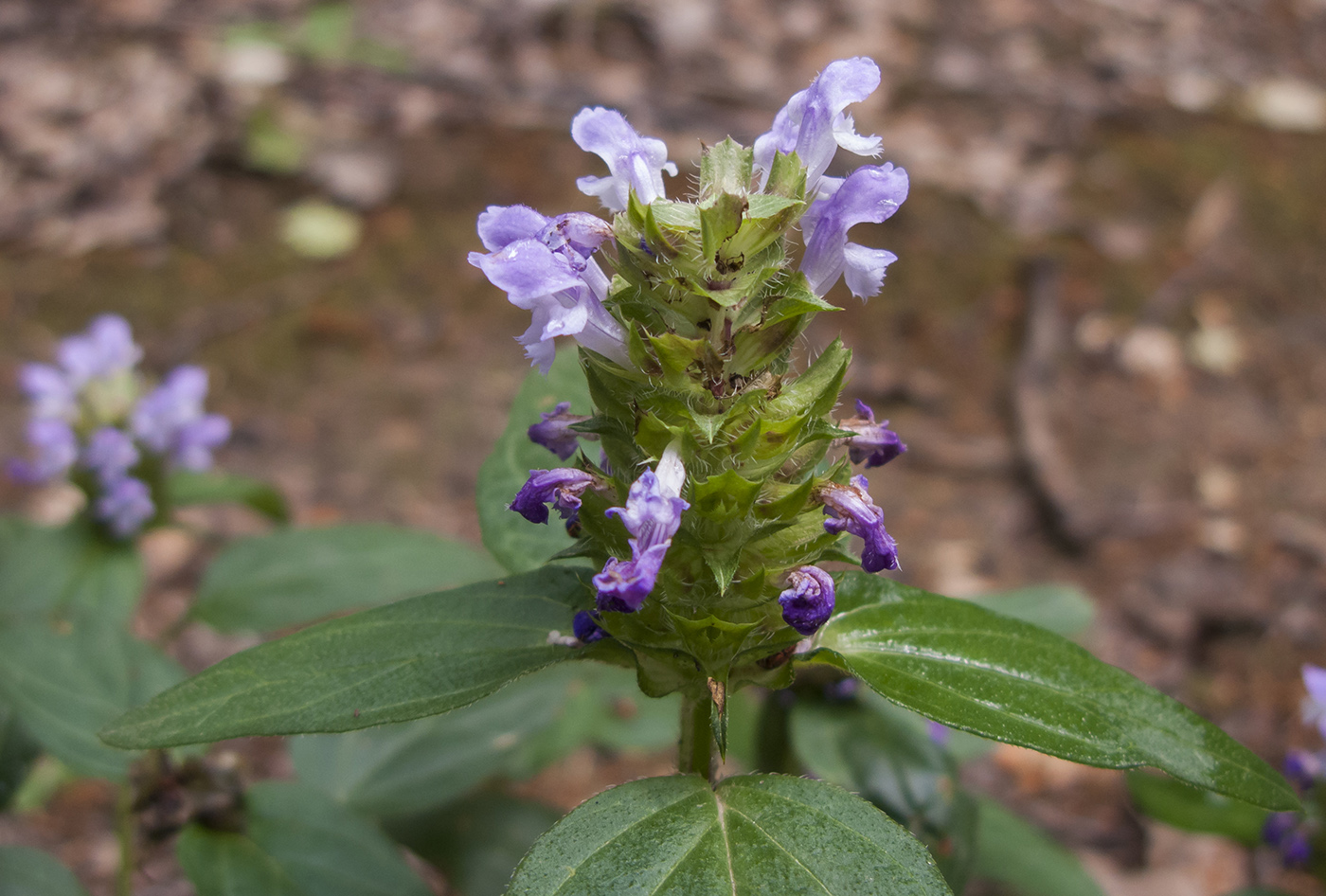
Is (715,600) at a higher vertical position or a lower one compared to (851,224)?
lower

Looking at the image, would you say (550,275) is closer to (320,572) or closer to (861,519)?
(861,519)

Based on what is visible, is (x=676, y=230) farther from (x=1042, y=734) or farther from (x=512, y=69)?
(x=512, y=69)

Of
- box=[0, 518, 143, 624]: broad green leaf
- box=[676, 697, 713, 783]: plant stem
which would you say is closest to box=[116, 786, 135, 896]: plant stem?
box=[0, 518, 143, 624]: broad green leaf

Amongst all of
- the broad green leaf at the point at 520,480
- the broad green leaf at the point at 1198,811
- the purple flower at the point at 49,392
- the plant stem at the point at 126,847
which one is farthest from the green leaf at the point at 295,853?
the broad green leaf at the point at 1198,811

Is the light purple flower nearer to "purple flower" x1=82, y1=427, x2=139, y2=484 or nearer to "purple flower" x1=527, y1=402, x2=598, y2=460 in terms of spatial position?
"purple flower" x1=82, y1=427, x2=139, y2=484

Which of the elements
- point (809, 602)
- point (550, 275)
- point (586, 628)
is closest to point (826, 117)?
point (550, 275)

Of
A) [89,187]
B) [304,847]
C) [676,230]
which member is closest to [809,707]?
[304,847]
